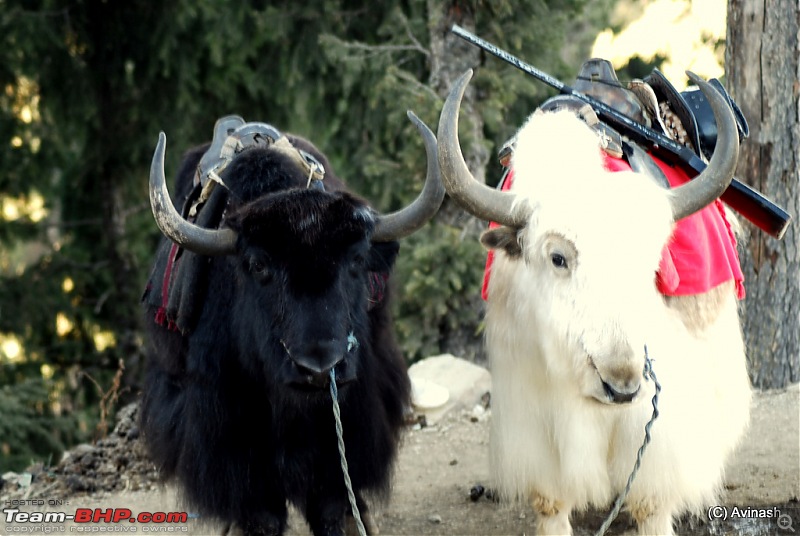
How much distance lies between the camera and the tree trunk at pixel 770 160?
19.7ft

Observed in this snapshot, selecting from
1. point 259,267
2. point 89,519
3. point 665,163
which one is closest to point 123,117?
point 89,519

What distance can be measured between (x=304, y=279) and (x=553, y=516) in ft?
4.77

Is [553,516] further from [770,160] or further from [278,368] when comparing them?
[770,160]

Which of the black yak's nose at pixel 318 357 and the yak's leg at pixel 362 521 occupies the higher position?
the black yak's nose at pixel 318 357

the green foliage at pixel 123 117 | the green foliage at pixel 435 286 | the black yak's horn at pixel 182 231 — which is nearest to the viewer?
the black yak's horn at pixel 182 231

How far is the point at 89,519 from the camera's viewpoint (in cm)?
512

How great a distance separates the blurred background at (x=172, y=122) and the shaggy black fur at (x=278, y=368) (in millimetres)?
2991

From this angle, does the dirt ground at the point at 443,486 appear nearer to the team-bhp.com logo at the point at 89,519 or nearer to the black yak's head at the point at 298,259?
the team-bhp.com logo at the point at 89,519

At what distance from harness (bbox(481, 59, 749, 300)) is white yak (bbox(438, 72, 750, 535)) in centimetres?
9

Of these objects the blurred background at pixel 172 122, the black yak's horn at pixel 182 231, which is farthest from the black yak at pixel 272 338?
the blurred background at pixel 172 122

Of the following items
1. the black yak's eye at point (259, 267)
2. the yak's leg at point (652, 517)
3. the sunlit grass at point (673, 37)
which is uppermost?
the sunlit grass at point (673, 37)

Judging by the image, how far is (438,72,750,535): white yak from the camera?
3461 millimetres

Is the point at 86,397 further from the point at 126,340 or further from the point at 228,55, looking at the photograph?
the point at 228,55

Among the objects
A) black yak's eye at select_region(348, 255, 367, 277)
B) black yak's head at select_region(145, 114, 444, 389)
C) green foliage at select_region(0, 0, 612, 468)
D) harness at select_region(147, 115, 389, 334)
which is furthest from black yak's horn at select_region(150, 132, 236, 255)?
green foliage at select_region(0, 0, 612, 468)
